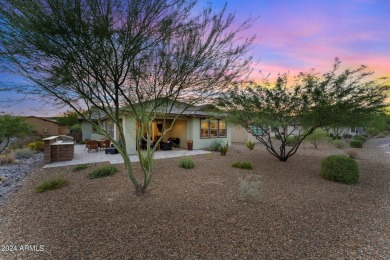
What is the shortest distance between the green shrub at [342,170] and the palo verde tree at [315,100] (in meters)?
1.72

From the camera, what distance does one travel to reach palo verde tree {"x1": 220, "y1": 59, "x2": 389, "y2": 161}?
6.90 m

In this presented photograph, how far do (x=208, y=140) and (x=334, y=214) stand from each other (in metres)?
11.7

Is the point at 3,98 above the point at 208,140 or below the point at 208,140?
above

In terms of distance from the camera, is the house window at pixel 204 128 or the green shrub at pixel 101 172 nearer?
the green shrub at pixel 101 172

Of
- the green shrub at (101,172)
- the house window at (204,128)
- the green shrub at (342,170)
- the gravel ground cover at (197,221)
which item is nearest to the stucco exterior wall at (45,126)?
the house window at (204,128)

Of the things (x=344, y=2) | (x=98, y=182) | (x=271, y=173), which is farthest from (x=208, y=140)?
(x=344, y=2)

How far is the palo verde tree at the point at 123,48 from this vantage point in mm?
2980

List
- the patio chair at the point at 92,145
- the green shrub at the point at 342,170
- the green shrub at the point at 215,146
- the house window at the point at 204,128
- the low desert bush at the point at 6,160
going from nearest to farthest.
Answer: the green shrub at the point at 342,170, the low desert bush at the point at 6,160, the patio chair at the point at 92,145, the green shrub at the point at 215,146, the house window at the point at 204,128

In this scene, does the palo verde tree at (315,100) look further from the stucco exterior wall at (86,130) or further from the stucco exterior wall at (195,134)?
the stucco exterior wall at (86,130)

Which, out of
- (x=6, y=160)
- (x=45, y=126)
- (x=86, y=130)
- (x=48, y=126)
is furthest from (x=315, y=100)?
(x=48, y=126)

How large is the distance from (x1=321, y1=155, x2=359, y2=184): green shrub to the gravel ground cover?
→ 13.2 inches


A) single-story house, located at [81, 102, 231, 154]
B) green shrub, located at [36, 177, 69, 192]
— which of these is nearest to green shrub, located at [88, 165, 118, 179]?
green shrub, located at [36, 177, 69, 192]

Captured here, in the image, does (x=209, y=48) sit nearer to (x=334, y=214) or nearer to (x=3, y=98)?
(x=3, y=98)

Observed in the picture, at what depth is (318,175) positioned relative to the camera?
750 cm
